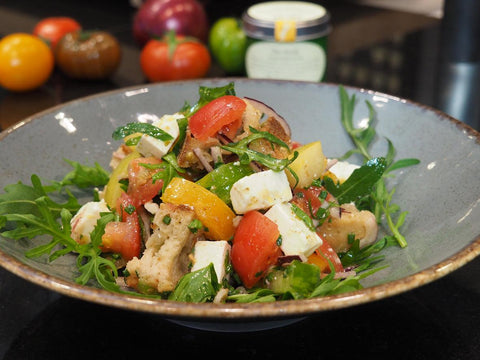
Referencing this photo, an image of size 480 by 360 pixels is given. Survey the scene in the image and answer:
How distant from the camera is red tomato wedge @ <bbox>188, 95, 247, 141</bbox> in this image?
1.32 meters

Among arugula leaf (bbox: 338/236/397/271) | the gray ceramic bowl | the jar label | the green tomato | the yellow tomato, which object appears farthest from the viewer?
the green tomato

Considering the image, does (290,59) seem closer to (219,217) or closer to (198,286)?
(219,217)

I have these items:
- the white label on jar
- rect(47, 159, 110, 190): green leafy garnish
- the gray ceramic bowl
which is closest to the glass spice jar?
the white label on jar

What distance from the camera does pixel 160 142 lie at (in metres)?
1.35

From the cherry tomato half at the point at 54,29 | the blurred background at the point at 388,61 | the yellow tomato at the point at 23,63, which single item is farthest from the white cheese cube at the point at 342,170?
the cherry tomato half at the point at 54,29

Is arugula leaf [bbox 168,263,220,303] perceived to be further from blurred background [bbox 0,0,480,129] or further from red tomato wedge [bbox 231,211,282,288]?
blurred background [bbox 0,0,480,129]

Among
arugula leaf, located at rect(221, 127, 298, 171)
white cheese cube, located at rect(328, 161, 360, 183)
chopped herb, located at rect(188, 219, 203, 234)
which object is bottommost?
white cheese cube, located at rect(328, 161, 360, 183)

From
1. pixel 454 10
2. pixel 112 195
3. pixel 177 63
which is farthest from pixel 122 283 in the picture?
pixel 454 10

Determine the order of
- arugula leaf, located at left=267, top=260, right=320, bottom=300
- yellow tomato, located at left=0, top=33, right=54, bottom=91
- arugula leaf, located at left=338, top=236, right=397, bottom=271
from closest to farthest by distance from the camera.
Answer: arugula leaf, located at left=267, top=260, right=320, bottom=300
arugula leaf, located at left=338, top=236, right=397, bottom=271
yellow tomato, located at left=0, top=33, right=54, bottom=91

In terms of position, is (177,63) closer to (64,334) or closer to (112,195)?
(112,195)

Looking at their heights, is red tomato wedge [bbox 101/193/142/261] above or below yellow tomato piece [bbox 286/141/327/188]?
below

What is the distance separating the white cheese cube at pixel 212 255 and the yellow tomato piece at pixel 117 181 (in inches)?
11.6

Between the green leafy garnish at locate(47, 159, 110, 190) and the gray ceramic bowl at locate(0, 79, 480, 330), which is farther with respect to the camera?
the green leafy garnish at locate(47, 159, 110, 190)

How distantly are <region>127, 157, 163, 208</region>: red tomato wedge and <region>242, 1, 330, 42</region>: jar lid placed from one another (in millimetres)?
1111
